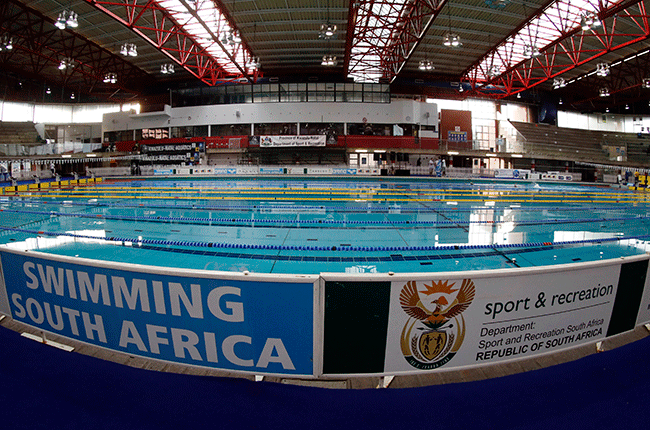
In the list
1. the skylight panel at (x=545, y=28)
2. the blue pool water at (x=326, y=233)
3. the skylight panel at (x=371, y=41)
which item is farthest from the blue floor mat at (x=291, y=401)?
the skylight panel at (x=545, y=28)

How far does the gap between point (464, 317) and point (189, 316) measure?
5.97 ft

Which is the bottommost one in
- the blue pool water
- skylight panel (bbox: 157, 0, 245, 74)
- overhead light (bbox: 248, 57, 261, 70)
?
the blue pool water

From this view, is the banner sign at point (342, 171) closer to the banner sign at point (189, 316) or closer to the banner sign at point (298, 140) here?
the banner sign at point (298, 140)

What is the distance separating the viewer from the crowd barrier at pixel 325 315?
206 centimetres

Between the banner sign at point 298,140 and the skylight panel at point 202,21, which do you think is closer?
the skylight panel at point 202,21

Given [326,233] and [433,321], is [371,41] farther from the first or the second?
[433,321]

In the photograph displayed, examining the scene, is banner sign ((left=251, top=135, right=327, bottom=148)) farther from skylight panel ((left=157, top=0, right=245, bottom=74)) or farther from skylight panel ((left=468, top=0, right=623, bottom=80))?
skylight panel ((left=468, top=0, right=623, bottom=80))

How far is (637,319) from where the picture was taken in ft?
9.00

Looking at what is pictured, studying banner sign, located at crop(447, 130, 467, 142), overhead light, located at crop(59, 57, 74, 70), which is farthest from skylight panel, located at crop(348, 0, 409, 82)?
overhead light, located at crop(59, 57, 74, 70)

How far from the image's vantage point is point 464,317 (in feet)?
7.22

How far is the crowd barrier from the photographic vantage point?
2.06 metres

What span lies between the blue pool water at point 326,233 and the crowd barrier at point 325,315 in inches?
110

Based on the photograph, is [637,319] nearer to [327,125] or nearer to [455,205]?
[455,205]

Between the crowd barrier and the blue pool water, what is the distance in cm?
280
